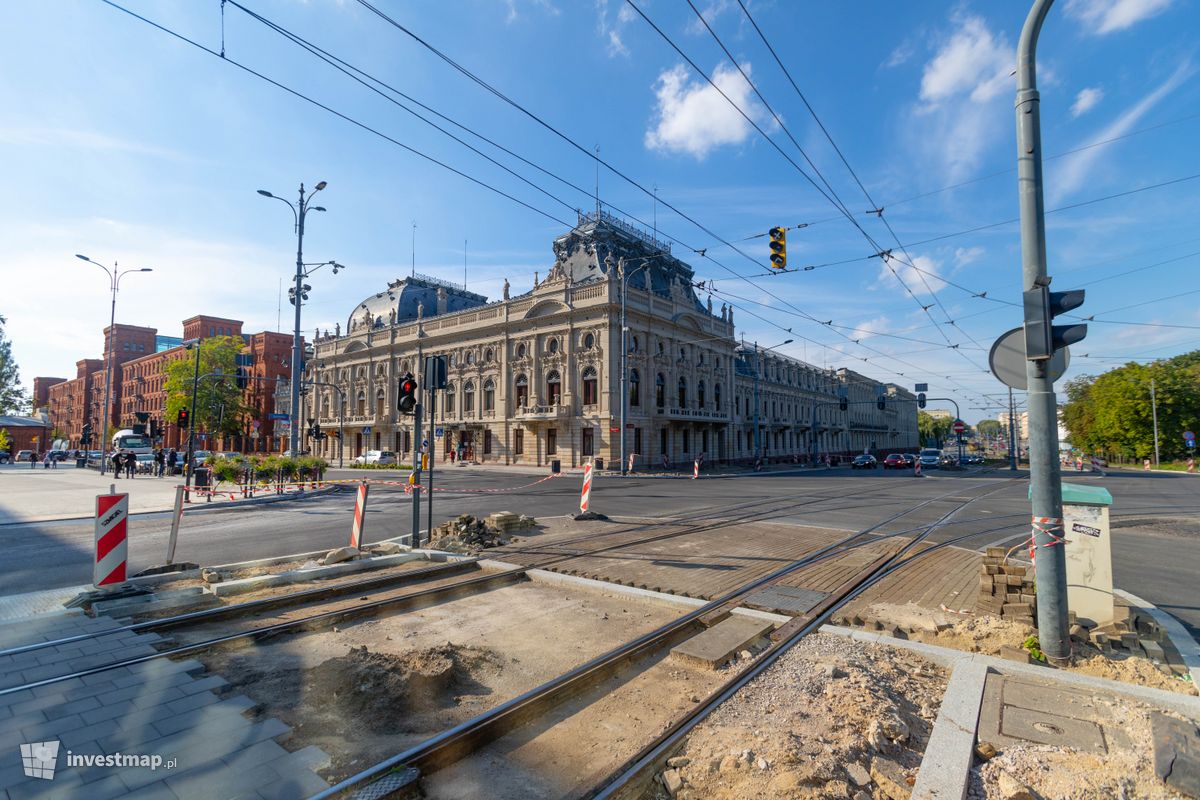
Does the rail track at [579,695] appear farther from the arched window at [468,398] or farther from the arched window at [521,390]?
the arched window at [468,398]

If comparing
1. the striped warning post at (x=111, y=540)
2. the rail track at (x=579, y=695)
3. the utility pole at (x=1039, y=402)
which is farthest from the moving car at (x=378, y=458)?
the utility pole at (x=1039, y=402)

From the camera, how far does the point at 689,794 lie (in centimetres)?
297

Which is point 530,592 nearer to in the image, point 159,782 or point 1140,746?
point 159,782

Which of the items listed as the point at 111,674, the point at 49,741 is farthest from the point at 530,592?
the point at 49,741

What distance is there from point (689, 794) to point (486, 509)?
13.8m

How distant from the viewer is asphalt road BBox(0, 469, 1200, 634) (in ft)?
27.3

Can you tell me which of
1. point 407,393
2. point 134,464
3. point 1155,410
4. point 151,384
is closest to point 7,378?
point 151,384

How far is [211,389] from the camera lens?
58.9 metres

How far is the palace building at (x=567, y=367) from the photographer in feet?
137

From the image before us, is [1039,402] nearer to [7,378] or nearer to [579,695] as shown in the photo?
[579,695]

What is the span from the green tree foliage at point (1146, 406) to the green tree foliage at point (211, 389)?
89.3 m

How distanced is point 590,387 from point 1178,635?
1470 inches

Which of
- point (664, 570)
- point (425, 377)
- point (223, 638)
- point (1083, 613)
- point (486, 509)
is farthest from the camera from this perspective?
point (486, 509)

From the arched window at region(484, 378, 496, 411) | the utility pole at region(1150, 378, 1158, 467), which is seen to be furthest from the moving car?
the utility pole at region(1150, 378, 1158, 467)
